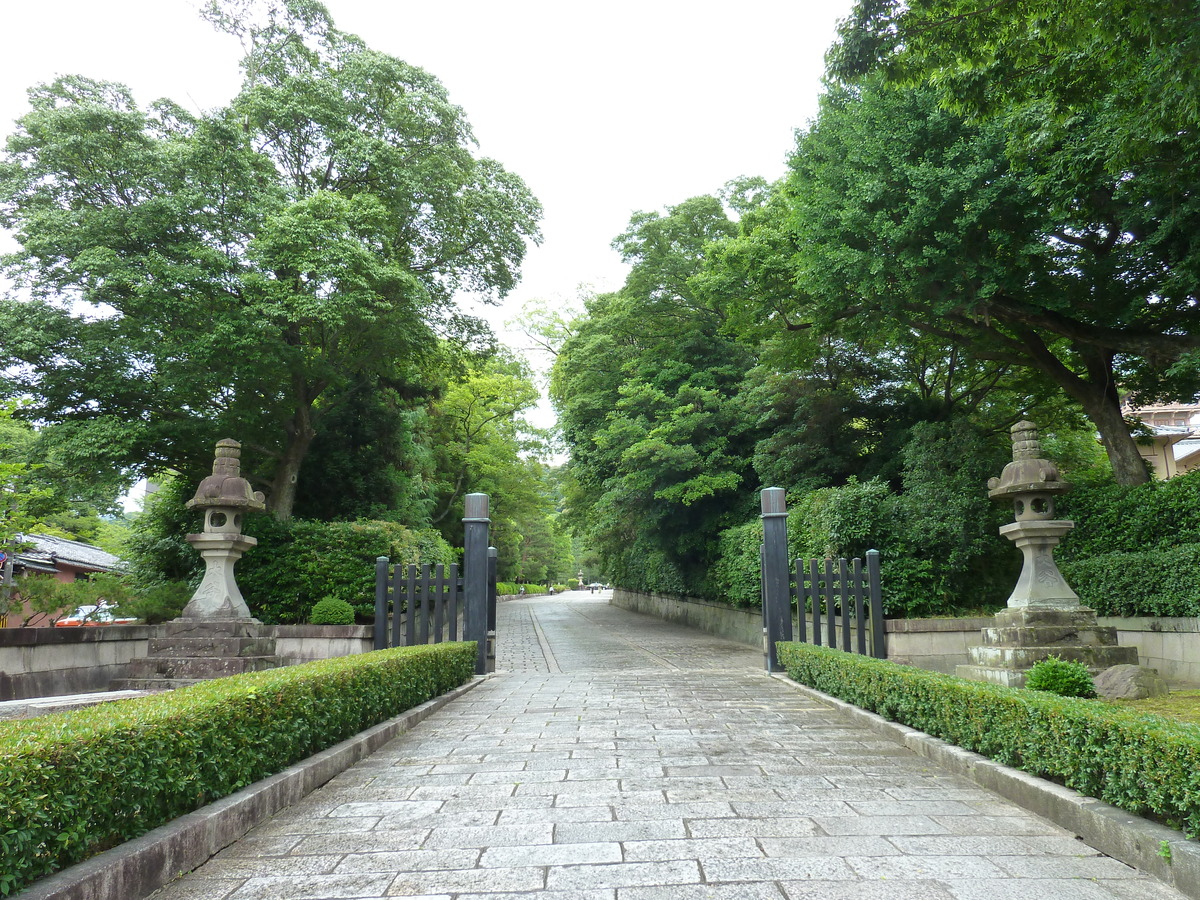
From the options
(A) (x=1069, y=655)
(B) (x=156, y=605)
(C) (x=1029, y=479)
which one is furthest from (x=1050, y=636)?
(B) (x=156, y=605)

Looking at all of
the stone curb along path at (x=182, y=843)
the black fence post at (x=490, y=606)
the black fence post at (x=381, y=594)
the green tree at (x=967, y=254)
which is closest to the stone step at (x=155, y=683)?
the black fence post at (x=381, y=594)

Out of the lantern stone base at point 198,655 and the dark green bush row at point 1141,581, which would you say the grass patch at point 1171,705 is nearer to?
the dark green bush row at point 1141,581

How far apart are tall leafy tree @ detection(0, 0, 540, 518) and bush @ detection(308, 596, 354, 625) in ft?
11.7

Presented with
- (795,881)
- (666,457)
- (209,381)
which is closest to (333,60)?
(209,381)

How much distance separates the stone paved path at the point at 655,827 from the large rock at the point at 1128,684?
2760 millimetres

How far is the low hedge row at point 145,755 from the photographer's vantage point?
2553 mm

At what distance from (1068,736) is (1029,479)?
5.22 meters

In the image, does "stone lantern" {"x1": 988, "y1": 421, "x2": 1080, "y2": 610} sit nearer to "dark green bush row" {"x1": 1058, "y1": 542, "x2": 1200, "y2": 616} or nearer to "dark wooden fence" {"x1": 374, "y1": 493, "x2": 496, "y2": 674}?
"dark green bush row" {"x1": 1058, "y1": 542, "x2": 1200, "y2": 616}

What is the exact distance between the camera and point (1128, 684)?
7.23m

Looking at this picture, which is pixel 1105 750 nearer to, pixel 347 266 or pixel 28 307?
pixel 347 266

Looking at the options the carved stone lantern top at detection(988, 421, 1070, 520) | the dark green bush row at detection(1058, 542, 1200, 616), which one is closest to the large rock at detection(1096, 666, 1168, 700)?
the carved stone lantern top at detection(988, 421, 1070, 520)

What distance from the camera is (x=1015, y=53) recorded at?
747 cm

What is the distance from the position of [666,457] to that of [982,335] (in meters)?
7.68

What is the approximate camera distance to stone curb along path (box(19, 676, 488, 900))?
2666 mm
